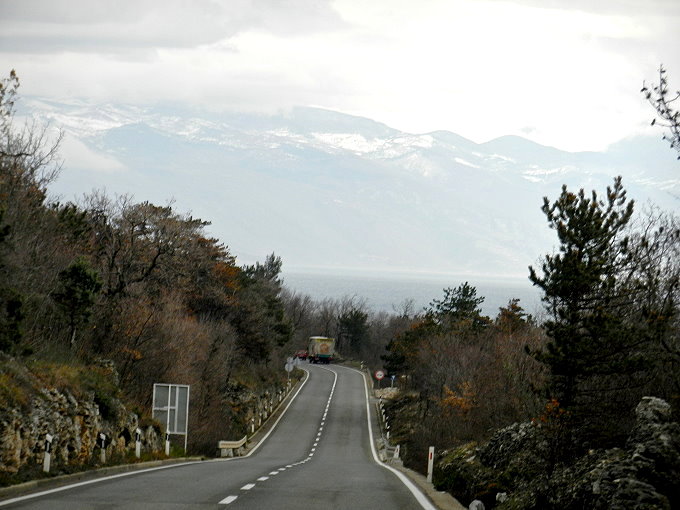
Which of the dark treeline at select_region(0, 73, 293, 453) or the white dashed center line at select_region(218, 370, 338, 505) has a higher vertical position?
the dark treeline at select_region(0, 73, 293, 453)

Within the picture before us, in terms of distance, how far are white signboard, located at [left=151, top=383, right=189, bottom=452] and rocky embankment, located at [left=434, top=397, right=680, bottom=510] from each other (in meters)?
14.2

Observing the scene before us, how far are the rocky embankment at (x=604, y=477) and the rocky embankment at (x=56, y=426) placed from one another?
28.9 ft

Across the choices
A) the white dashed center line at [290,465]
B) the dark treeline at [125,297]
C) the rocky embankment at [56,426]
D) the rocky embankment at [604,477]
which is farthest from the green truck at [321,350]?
the rocky embankment at [604,477]

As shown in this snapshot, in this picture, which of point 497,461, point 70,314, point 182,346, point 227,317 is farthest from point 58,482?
point 227,317

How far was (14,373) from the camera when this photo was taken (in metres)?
20.0

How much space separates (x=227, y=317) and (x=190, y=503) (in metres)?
54.6

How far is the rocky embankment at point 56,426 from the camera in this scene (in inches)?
682

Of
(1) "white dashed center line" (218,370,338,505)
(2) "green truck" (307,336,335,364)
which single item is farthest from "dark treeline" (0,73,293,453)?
(2) "green truck" (307,336,335,364)

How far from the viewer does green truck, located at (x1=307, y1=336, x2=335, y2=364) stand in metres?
125

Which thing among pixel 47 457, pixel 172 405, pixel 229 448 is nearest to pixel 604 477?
pixel 47 457

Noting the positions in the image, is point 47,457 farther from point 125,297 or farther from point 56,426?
point 125,297

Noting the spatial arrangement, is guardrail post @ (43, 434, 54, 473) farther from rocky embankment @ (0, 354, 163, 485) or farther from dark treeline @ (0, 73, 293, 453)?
dark treeline @ (0, 73, 293, 453)

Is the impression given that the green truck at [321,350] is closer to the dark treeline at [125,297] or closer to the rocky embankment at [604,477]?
the dark treeline at [125,297]

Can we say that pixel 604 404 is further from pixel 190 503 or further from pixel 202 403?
pixel 202 403
